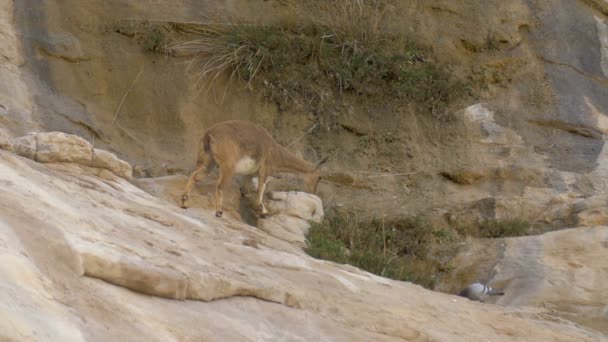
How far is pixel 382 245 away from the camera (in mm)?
11547

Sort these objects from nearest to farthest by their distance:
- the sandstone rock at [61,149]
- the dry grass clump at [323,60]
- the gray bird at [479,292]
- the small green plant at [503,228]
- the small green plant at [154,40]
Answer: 1. the sandstone rock at [61,149]
2. the gray bird at [479,292]
3. the small green plant at [503,228]
4. the small green plant at [154,40]
5. the dry grass clump at [323,60]

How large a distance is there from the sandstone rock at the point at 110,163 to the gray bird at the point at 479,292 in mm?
3976

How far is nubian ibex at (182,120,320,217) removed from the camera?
10117 mm

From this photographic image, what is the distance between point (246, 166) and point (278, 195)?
Result: 23.4 inches

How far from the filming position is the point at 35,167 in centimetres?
703

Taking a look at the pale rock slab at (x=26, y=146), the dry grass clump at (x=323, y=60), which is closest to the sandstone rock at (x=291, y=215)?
the pale rock slab at (x=26, y=146)

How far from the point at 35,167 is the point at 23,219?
6.27 ft

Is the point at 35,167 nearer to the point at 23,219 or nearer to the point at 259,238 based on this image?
the point at 23,219

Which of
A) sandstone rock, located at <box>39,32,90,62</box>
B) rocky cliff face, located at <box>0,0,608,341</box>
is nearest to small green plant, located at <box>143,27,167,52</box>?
rocky cliff face, located at <box>0,0,608,341</box>

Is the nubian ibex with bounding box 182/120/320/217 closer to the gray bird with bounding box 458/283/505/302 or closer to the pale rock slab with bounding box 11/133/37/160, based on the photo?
the pale rock slab with bounding box 11/133/37/160

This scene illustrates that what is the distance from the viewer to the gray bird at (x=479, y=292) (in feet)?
31.2

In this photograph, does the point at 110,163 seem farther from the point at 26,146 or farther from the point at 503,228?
the point at 503,228

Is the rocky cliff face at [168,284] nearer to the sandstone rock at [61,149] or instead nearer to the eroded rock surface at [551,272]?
the sandstone rock at [61,149]

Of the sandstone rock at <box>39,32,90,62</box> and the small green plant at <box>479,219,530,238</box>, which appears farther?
the sandstone rock at <box>39,32,90,62</box>
